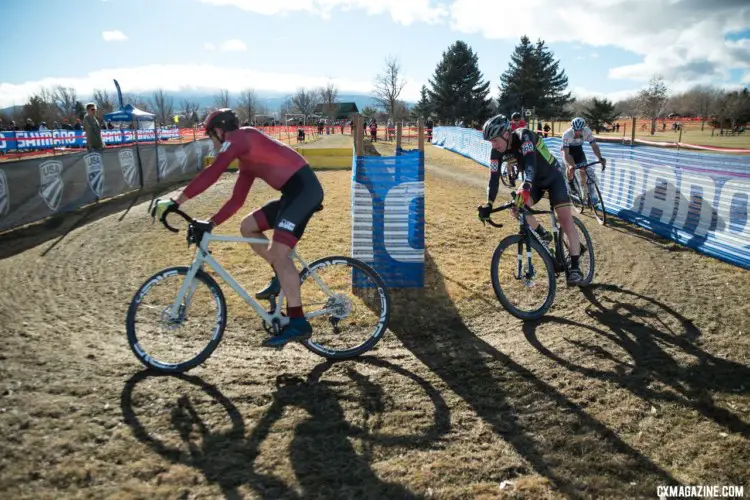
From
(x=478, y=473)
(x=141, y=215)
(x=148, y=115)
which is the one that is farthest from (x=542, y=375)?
(x=148, y=115)

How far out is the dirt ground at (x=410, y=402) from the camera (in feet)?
9.96

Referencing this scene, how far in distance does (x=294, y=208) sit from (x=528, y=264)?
313 centimetres

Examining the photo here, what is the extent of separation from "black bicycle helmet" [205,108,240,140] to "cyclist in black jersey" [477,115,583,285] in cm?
282

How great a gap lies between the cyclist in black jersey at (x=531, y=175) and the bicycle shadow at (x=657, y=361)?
883 millimetres

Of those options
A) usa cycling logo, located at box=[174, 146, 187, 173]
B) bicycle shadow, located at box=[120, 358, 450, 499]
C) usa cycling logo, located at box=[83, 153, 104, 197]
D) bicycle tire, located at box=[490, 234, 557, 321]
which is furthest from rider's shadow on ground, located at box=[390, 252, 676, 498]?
usa cycling logo, located at box=[174, 146, 187, 173]

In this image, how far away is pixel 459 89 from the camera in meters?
62.6

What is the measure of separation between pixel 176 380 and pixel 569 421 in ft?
11.0

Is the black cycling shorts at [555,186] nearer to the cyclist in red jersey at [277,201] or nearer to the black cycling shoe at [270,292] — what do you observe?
the cyclist in red jersey at [277,201]

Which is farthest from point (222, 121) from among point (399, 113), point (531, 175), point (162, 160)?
point (399, 113)

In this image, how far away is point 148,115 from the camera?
34.4 m

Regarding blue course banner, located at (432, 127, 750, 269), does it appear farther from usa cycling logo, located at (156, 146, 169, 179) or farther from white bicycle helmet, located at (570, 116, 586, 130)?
usa cycling logo, located at (156, 146, 169, 179)

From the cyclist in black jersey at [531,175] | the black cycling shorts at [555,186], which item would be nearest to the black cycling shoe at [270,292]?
the cyclist in black jersey at [531,175]

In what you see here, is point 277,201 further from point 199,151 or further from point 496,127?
point 199,151

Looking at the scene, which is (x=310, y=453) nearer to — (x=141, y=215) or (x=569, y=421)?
(x=569, y=421)
